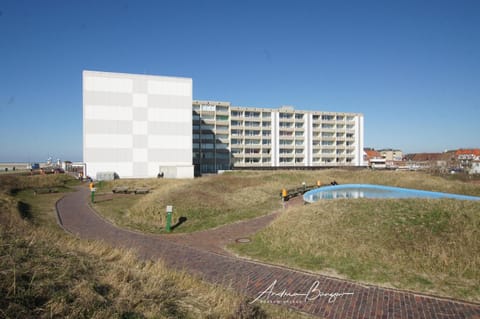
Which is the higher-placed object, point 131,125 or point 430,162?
point 131,125

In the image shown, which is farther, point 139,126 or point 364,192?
point 139,126

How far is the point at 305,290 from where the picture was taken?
7.22 metres

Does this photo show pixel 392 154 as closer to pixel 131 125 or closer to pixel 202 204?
pixel 131 125

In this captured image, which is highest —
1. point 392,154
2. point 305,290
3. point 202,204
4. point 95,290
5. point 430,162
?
point 392,154

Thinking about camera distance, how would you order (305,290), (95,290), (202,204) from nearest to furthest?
1. (95,290)
2. (305,290)
3. (202,204)

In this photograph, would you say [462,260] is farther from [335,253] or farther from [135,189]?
[135,189]

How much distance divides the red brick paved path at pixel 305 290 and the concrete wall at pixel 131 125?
36002mm

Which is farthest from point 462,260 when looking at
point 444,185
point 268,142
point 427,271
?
point 268,142

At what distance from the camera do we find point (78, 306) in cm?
425

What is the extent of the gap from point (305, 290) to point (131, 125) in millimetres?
46084

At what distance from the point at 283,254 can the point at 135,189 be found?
22150mm

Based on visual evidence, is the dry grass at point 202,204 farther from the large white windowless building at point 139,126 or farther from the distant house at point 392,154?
the distant house at point 392,154

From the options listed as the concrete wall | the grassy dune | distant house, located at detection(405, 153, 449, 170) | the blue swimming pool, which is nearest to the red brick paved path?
the grassy dune

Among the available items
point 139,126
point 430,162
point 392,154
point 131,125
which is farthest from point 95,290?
point 392,154
